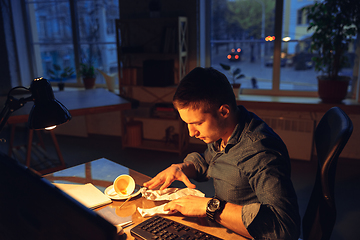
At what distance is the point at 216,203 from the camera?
3.25ft

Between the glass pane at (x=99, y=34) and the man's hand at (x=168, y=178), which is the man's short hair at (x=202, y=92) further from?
the glass pane at (x=99, y=34)

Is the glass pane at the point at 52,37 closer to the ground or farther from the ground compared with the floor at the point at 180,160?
farther from the ground

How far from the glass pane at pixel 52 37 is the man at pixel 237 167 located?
3.97 metres

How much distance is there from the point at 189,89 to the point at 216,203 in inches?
15.8

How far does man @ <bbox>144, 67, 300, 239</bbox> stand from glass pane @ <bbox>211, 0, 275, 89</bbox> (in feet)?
8.73

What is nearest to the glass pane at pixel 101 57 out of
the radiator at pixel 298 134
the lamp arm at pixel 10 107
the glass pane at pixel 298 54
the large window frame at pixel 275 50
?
the large window frame at pixel 275 50

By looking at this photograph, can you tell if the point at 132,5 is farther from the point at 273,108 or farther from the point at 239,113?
the point at 239,113

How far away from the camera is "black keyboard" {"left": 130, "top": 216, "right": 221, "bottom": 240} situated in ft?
3.06

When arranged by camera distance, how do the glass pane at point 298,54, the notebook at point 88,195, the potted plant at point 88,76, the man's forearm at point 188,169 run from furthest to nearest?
the potted plant at point 88,76 → the glass pane at point 298,54 → the man's forearm at point 188,169 → the notebook at point 88,195

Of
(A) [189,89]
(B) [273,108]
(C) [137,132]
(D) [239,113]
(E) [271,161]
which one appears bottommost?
(C) [137,132]

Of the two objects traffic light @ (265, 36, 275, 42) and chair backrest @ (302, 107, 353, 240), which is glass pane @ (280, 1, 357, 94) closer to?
traffic light @ (265, 36, 275, 42)

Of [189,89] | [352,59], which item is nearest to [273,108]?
[352,59]

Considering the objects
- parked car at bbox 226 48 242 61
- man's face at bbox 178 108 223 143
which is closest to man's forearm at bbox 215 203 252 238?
man's face at bbox 178 108 223 143

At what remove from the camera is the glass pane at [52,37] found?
467 centimetres
